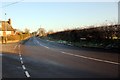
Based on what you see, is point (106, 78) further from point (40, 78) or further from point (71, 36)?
A: point (71, 36)

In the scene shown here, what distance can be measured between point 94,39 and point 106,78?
27531mm

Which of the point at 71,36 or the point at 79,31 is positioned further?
the point at 71,36

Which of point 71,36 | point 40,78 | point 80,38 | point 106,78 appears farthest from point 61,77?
point 71,36

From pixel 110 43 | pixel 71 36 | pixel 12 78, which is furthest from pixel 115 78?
pixel 71 36

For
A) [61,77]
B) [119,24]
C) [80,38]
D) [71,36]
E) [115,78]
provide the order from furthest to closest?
[71,36]
[80,38]
[119,24]
[61,77]
[115,78]

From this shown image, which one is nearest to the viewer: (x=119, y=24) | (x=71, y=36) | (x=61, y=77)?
(x=61, y=77)

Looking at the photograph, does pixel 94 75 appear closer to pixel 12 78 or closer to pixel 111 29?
pixel 12 78

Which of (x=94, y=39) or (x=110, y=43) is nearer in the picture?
(x=110, y=43)

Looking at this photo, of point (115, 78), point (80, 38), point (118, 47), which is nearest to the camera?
point (115, 78)

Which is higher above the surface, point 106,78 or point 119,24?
point 119,24

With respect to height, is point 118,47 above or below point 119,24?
below

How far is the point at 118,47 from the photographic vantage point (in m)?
29.0

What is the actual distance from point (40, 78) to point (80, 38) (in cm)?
3503

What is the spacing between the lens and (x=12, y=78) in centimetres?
1211
